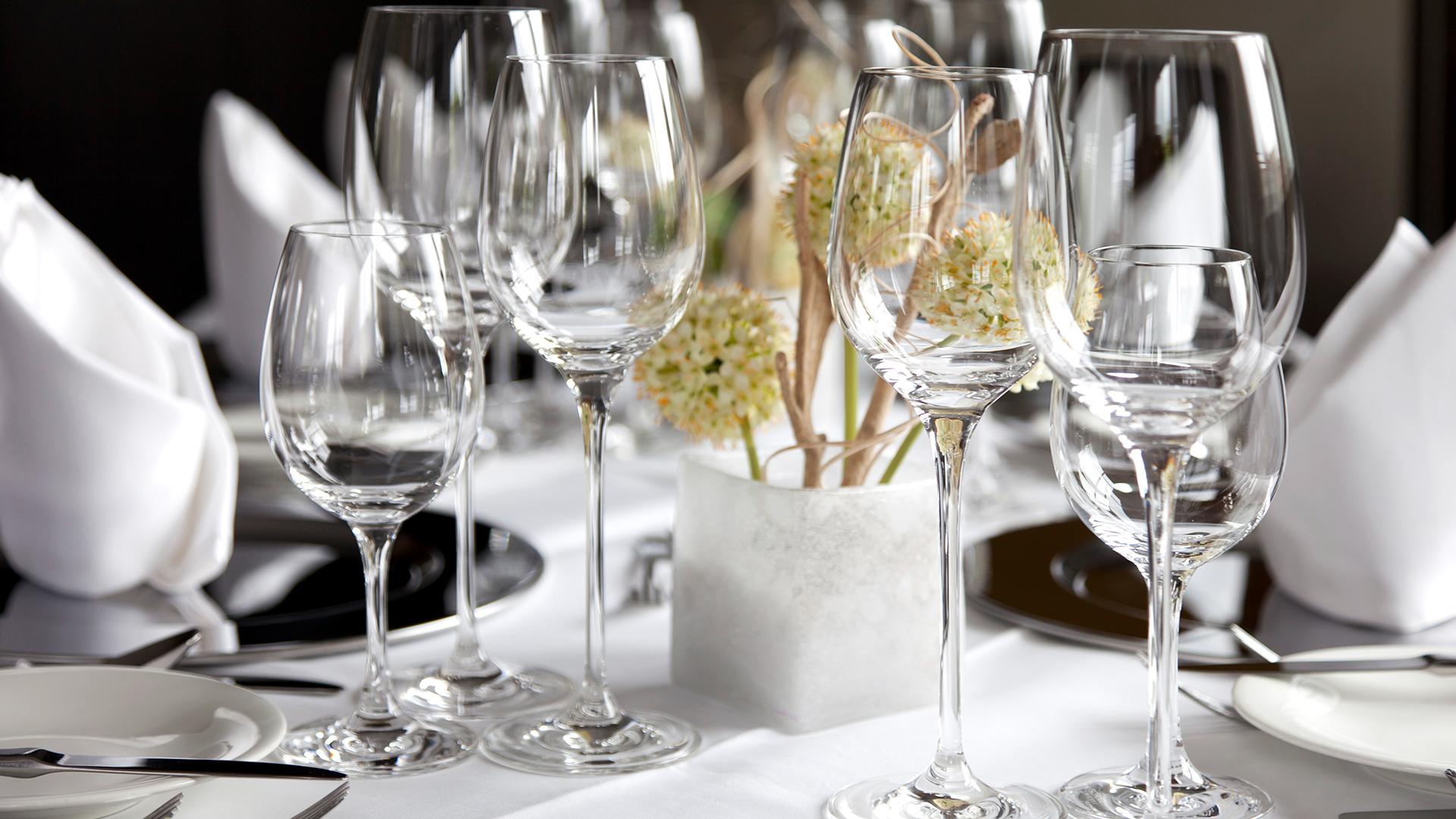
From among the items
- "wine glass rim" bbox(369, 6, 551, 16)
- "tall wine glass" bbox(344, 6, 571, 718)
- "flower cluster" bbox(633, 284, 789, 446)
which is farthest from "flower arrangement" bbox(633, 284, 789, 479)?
"wine glass rim" bbox(369, 6, 551, 16)

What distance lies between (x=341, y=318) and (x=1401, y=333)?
0.68 meters

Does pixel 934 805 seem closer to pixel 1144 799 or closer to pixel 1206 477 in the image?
pixel 1144 799

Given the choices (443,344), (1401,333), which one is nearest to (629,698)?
(443,344)

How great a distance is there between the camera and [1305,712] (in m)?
0.79

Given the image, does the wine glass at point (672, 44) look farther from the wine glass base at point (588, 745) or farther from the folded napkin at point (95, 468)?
the wine glass base at point (588, 745)

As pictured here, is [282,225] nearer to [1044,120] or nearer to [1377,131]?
[1044,120]

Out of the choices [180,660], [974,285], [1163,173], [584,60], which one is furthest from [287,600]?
[1163,173]

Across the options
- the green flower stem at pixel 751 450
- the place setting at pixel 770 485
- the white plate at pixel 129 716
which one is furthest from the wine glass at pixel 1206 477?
the white plate at pixel 129 716

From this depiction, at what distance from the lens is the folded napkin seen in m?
Answer: 0.99

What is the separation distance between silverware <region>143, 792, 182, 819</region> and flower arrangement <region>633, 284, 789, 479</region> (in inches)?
14.0

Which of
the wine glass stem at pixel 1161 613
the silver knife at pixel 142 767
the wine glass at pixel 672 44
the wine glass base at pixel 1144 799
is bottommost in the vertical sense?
the wine glass base at pixel 1144 799

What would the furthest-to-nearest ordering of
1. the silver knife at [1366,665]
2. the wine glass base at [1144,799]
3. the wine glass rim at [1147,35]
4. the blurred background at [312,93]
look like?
the blurred background at [312,93]
the silver knife at [1366,665]
the wine glass base at [1144,799]
the wine glass rim at [1147,35]

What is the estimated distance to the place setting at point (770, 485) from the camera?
63 centimetres

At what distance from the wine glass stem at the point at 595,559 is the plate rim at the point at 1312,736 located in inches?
13.9
